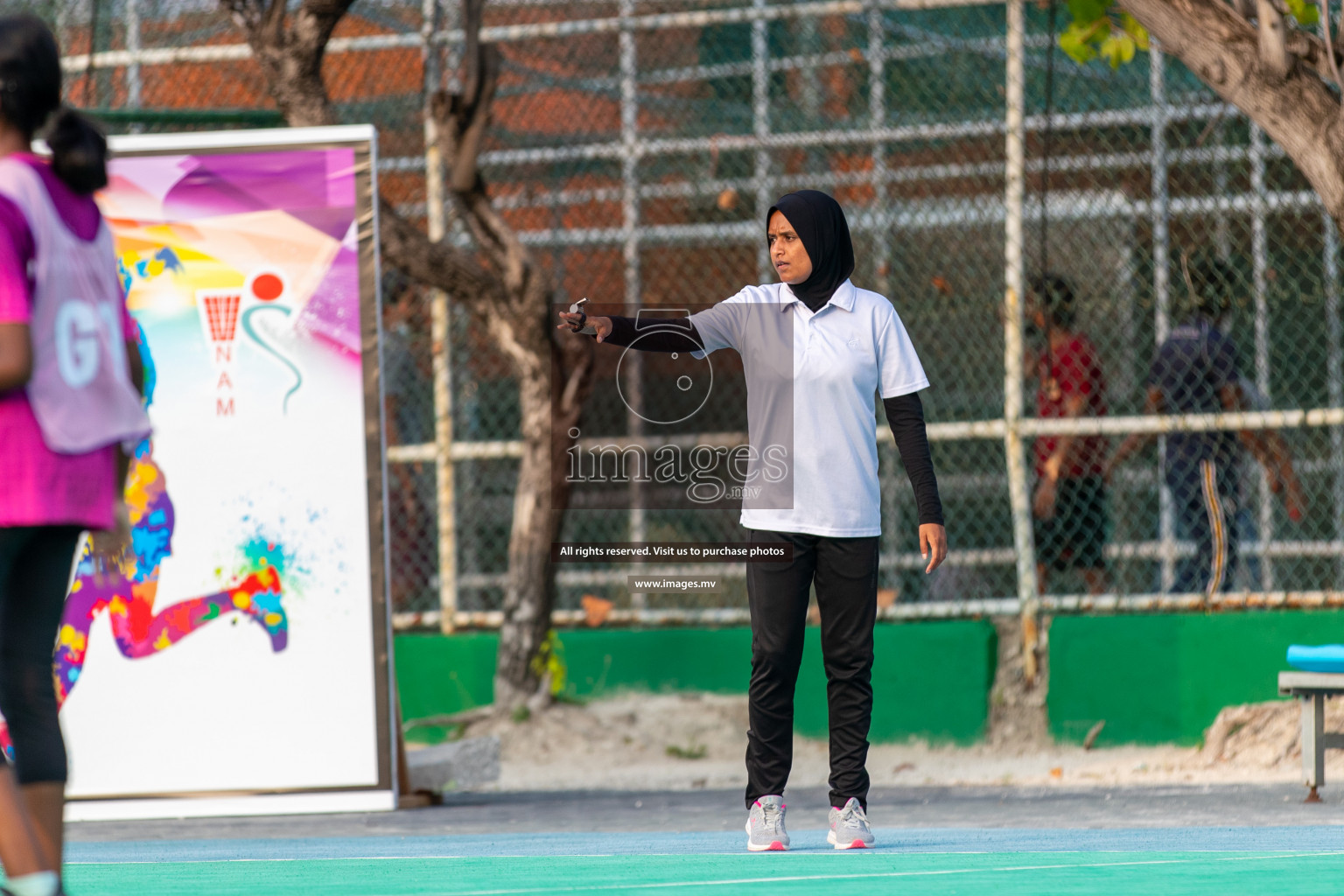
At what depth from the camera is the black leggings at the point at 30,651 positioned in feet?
10.5

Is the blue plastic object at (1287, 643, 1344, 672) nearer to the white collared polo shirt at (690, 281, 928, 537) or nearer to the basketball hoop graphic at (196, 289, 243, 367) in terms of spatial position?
the white collared polo shirt at (690, 281, 928, 537)

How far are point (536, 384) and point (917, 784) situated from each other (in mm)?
2651

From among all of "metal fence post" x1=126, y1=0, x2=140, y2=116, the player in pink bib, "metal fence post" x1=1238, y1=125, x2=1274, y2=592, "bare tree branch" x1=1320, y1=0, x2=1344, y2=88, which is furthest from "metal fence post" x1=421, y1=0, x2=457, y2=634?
the player in pink bib

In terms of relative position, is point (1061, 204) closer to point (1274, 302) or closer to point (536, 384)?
point (1274, 302)

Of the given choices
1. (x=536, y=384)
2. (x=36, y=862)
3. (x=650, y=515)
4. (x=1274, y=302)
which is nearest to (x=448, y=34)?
(x=536, y=384)

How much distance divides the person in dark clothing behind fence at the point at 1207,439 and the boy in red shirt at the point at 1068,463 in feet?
1.08

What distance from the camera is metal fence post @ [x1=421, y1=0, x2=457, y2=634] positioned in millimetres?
8672

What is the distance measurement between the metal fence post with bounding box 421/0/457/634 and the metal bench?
13.8 ft

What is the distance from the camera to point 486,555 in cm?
873

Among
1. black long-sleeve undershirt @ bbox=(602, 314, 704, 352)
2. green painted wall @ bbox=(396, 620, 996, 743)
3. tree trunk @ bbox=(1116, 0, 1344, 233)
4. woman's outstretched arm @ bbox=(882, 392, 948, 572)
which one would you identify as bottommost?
green painted wall @ bbox=(396, 620, 996, 743)

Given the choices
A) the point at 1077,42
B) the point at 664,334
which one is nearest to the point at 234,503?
the point at 664,334

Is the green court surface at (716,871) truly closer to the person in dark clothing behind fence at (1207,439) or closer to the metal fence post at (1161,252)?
the person in dark clothing behind fence at (1207,439)

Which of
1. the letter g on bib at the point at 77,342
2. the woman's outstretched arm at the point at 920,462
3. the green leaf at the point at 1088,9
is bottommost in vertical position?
the woman's outstretched arm at the point at 920,462

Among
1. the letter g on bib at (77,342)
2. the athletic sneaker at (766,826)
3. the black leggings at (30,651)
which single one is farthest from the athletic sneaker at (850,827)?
the letter g on bib at (77,342)
